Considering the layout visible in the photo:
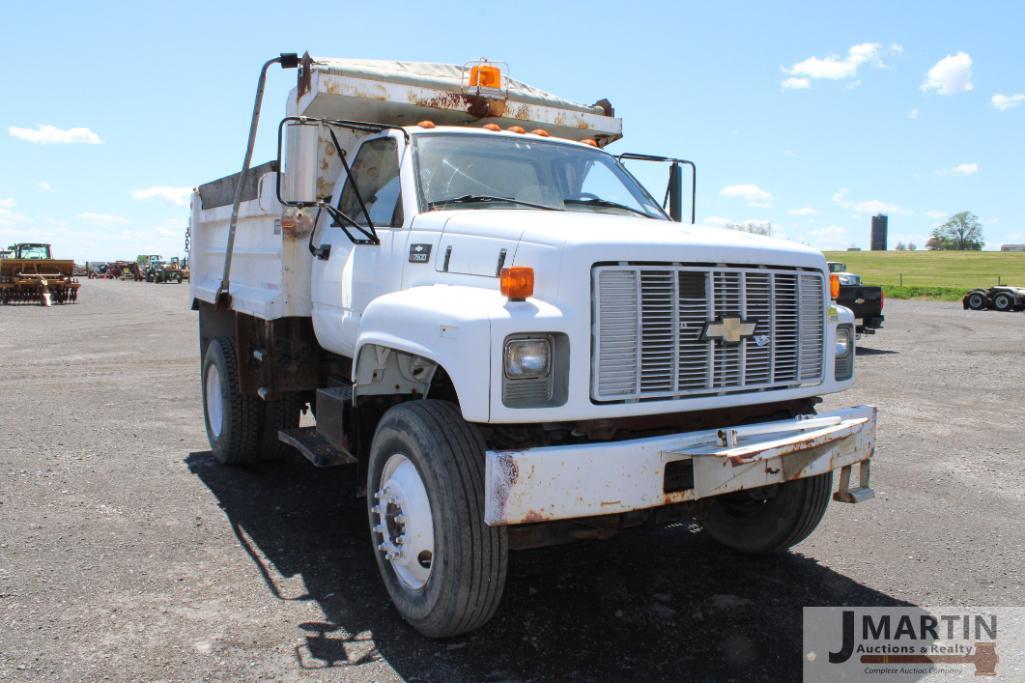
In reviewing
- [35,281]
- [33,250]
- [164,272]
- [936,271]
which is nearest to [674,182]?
[35,281]

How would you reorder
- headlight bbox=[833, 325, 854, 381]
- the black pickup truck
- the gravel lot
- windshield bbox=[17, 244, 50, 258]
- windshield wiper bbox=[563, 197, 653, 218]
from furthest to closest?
windshield bbox=[17, 244, 50, 258] → the black pickup truck → windshield wiper bbox=[563, 197, 653, 218] → headlight bbox=[833, 325, 854, 381] → the gravel lot

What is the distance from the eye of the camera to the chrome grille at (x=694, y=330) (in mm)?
3441

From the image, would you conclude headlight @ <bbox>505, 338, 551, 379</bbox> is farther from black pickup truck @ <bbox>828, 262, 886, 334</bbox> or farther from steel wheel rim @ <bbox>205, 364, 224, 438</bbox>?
black pickup truck @ <bbox>828, 262, 886, 334</bbox>

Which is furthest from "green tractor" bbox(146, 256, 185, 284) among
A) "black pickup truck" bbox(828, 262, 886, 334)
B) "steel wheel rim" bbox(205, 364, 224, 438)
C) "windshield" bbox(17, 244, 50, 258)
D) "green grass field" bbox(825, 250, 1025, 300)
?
"steel wheel rim" bbox(205, 364, 224, 438)

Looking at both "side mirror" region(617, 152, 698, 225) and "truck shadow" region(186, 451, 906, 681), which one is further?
"side mirror" region(617, 152, 698, 225)

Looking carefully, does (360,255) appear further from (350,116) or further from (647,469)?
(647,469)

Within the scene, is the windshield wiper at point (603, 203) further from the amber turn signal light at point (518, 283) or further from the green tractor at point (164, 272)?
the green tractor at point (164, 272)

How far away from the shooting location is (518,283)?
3385 millimetres

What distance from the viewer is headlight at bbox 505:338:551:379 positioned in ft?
10.8

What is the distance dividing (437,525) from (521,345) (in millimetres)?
857

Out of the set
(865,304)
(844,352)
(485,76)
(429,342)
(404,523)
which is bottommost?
(404,523)

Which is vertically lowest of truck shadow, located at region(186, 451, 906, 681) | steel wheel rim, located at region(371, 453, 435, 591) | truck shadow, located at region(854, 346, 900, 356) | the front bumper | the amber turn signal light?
truck shadow, located at region(186, 451, 906, 681)

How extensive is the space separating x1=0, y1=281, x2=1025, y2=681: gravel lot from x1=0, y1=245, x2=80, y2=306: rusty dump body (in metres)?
26.3

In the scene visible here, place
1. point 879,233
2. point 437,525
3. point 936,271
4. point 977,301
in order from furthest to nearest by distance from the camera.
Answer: point 879,233 → point 936,271 → point 977,301 → point 437,525
